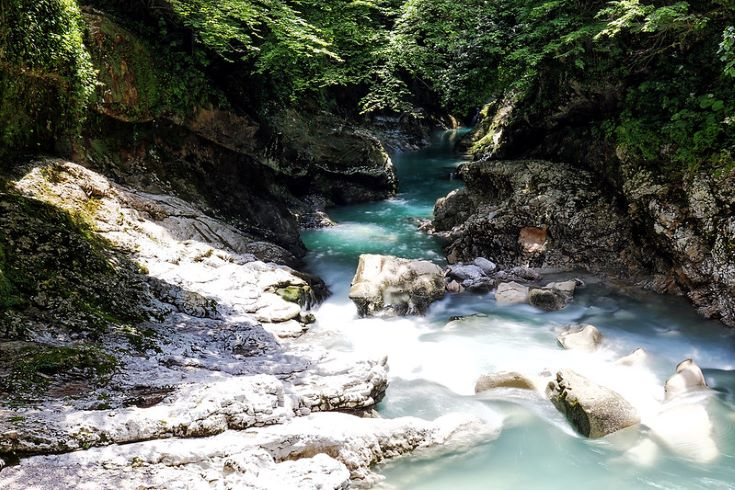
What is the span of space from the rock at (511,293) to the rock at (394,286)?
119 cm

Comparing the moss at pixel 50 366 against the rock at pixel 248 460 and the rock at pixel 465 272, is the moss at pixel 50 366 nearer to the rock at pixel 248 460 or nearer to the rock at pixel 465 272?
the rock at pixel 248 460

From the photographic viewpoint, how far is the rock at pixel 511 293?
10.0 metres

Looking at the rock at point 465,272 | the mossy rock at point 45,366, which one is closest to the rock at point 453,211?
the rock at point 465,272

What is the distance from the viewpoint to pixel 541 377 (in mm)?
6945

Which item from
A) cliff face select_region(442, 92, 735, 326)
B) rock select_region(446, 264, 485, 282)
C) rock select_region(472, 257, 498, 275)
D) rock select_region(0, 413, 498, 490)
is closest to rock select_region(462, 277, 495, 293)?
rock select_region(446, 264, 485, 282)

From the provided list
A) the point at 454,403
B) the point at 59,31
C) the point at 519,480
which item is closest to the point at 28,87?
the point at 59,31

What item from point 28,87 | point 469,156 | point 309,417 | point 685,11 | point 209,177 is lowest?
point 309,417

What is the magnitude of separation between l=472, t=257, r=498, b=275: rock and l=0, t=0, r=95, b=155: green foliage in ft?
28.7

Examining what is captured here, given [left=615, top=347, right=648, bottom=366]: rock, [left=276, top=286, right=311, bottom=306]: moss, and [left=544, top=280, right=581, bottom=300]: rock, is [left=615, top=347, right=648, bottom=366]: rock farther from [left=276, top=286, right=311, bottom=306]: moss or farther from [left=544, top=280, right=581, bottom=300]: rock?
[left=276, top=286, right=311, bottom=306]: moss

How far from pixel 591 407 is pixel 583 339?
244cm

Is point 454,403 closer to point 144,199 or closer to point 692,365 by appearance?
point 692,365

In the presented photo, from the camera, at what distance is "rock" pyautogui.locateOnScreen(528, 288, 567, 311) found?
31.4 feet

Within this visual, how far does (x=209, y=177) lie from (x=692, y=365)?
34.0ft

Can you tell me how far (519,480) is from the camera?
5137 millimetres
